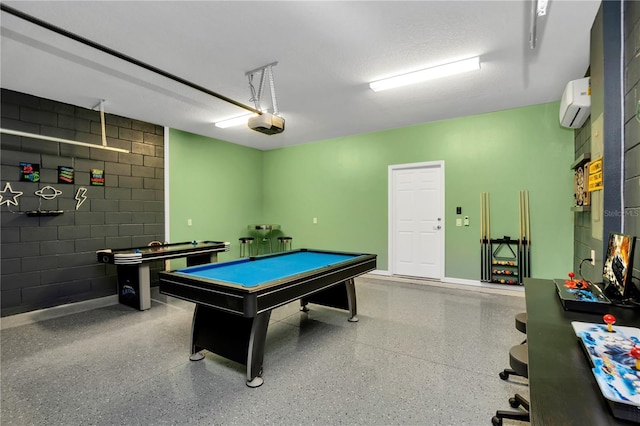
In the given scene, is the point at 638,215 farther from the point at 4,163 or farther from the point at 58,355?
the point at 4,163

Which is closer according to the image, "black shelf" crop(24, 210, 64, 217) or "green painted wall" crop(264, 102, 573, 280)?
"black shelf" crop(24, 210, 64, 217)

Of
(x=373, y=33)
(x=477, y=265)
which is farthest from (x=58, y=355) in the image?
(x=477, y=265)

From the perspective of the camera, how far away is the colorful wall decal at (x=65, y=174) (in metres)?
4.16

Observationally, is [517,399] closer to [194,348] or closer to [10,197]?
[194,348]

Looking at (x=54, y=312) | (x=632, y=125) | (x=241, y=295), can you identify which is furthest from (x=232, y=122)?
(x=632, y=125)

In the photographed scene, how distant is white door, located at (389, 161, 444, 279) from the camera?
17.5 ft

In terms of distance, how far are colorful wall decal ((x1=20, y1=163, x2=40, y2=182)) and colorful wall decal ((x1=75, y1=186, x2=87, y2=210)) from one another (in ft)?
1.52

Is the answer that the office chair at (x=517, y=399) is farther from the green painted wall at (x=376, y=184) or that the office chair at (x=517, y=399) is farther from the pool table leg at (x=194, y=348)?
the green painted wall at (x=376, y=184)

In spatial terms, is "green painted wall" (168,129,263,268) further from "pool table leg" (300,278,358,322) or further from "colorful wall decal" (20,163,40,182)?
"pool table leg" (300,278,358,322)

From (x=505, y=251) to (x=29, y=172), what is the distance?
6.76 metres

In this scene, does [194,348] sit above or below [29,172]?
below

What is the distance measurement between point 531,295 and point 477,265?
11.1ft

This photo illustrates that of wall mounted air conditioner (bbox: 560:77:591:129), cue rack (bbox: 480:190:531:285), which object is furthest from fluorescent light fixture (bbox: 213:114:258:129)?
wall mounted air conditioner (bbox: 560:77:591:129)

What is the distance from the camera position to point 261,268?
3.14 m
